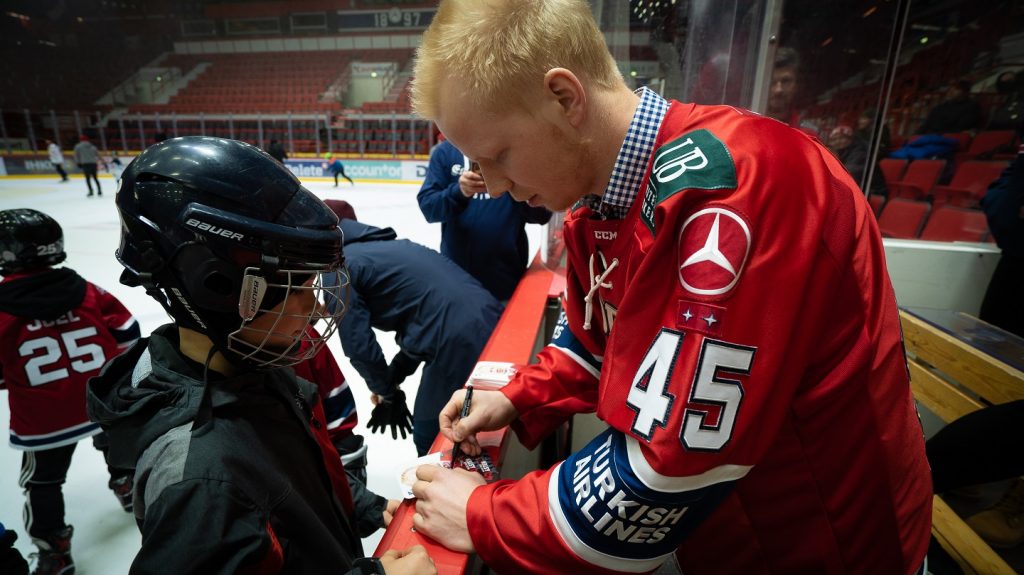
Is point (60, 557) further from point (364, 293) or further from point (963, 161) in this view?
point (963, 161)

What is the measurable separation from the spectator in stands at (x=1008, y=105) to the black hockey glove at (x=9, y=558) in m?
4.84

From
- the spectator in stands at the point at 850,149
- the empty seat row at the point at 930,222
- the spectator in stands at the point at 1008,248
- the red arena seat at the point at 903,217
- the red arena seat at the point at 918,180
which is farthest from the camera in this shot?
the red arena seat at the point at 918,180

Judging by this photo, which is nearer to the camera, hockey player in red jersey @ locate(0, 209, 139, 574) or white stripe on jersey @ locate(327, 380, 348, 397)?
white stripe on jersey @ locate(327, 380, 348, 397)

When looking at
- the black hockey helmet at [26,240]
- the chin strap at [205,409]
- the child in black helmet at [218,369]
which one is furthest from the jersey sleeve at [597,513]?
the black hockey helmet at [26,240]

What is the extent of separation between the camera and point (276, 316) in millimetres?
839

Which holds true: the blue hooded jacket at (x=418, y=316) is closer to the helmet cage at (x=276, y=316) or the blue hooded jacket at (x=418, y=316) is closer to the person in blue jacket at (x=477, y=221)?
the person in blue jacket at (x=477, y=221)

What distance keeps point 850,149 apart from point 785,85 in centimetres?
70

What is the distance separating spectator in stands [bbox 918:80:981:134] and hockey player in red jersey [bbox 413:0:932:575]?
13.0ft

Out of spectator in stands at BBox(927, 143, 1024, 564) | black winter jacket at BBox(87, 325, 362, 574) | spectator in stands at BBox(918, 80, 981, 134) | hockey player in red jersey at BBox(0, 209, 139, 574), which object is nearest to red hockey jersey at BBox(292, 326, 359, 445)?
black winter jacket at BBox(87, 325, 362, 574)

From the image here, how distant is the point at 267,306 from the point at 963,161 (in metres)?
4.60

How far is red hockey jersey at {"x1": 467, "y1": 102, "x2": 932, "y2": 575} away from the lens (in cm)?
50

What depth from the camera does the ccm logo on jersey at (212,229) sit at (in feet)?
2.34

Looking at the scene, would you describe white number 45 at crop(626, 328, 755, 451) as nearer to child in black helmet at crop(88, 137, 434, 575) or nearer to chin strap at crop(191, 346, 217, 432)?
child in black helmet at crop(88, 137, 434, 575)

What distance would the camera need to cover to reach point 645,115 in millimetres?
676
